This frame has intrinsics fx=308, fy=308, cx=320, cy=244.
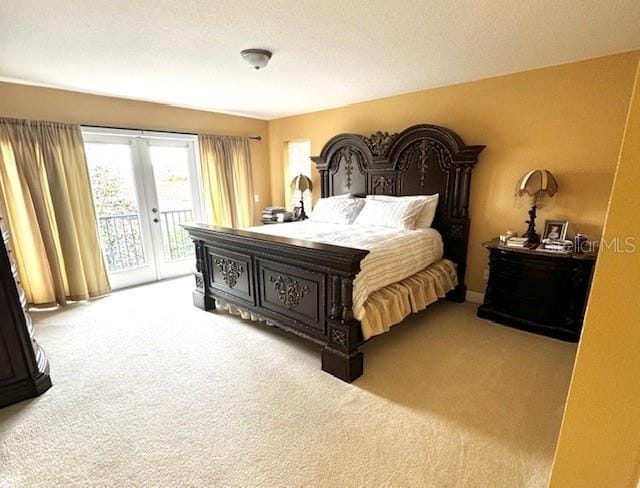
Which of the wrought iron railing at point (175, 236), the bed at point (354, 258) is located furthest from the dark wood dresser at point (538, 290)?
the wrought iron railing at point (175, 236)

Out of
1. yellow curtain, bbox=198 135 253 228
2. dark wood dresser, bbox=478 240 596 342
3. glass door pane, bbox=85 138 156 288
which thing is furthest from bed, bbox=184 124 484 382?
yellow curtain, bbox=198 135 253 228

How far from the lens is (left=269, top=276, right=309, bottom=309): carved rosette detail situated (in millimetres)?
2447

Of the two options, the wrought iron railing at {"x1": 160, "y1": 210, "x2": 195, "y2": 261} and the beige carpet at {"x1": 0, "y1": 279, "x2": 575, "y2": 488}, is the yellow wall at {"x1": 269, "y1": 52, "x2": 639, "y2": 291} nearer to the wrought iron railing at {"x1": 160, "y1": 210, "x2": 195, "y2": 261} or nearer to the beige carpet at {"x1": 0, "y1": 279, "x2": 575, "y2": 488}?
the beige carpet at {"x1": 0, "y1": 279, "x2": 575, "y2": 488}

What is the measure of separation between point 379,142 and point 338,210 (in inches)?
38.8

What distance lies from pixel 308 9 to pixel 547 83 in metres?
2.36

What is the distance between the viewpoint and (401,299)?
2656 mm

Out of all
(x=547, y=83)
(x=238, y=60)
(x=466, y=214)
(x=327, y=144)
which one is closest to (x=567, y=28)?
(x=547, y=83)

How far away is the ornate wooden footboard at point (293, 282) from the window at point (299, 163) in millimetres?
2272

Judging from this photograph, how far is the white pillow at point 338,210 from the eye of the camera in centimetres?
384

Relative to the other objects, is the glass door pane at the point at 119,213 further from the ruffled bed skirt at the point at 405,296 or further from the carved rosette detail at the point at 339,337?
the ruffled bed skirt at the point at 405,296

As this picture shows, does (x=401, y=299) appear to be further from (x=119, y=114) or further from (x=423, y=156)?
(x=119, y=114)

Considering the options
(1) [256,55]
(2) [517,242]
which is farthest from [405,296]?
(1) [256,55]

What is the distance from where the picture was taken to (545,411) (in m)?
1.87

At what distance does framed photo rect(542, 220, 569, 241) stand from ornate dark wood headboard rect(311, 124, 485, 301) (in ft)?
2.36
